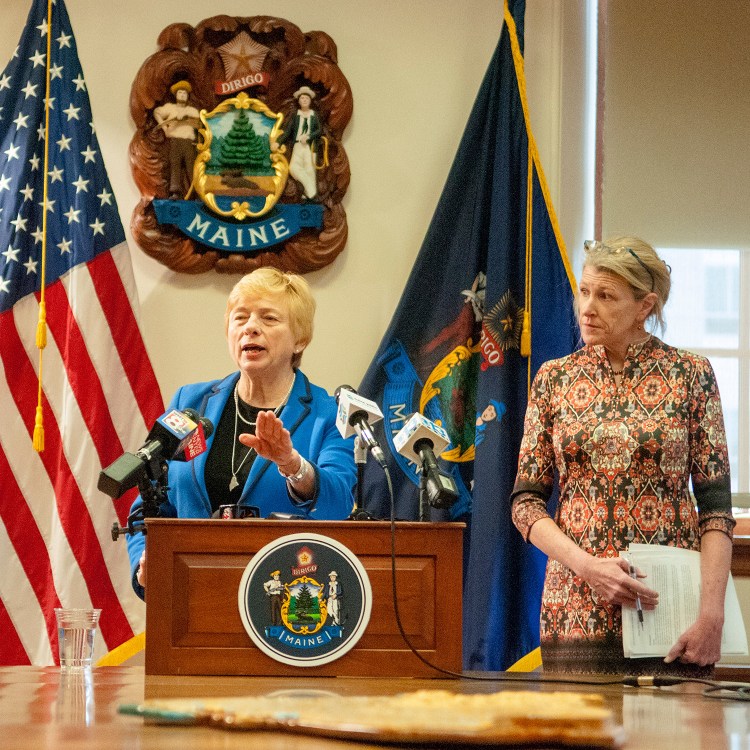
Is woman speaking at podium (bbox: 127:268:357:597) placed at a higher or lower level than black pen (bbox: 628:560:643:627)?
higher

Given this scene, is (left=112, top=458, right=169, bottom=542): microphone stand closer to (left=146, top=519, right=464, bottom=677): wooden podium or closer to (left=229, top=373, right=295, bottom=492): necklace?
(left=146, top=519, right=464, bottom=677): wooden podium

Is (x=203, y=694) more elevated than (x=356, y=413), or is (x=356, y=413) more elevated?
(x=356, y=413)

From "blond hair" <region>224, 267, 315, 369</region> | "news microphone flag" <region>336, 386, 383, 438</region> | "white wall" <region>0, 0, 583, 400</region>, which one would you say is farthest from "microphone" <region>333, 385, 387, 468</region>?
"white wall" <region>0, 0, 583, 400</region>

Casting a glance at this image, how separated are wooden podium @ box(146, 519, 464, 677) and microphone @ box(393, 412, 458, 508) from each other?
89mm

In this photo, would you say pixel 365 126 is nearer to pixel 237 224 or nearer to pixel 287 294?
pixel 237 224

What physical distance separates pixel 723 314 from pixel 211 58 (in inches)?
75.9

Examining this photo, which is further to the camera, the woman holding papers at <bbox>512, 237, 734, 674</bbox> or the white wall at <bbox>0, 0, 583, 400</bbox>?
the white wall at <bbox>0, 0, 583, 400</bbox>

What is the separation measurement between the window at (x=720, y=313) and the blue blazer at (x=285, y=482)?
5.94 ft

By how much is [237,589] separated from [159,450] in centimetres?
28

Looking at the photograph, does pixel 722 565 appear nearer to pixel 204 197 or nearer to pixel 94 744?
pixel 94 744

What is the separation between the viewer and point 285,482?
2348 mm

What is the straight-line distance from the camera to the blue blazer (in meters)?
2.25

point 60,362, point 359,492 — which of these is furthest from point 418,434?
point 60,362

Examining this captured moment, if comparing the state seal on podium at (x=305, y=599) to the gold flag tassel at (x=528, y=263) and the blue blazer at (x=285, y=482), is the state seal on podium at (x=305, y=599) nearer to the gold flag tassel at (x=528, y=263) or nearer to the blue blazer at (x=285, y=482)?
the blue blazer at (x=285, y=482)
